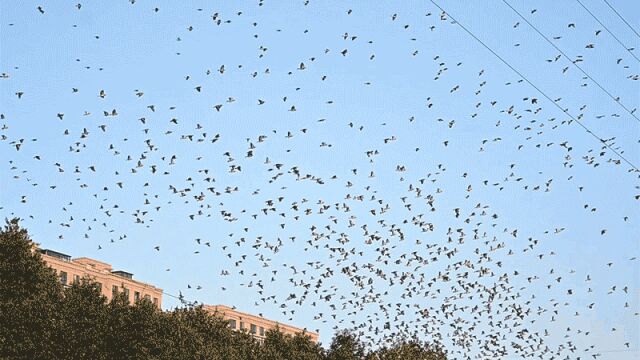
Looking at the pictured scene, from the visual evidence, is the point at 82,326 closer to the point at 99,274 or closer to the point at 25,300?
the point at 25,300

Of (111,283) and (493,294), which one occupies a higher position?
(111,283)

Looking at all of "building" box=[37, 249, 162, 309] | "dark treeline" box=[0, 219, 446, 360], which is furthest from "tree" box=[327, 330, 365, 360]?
"building" box=[37, 249, 162, 309]

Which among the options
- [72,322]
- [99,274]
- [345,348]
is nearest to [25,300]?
[72,322]

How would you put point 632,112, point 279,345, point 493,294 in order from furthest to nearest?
1. point 279,345
2. point 493,294
3. point 632,112

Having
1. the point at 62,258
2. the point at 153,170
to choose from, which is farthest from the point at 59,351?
the point at 62,258

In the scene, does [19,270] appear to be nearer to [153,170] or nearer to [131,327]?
[131,327]

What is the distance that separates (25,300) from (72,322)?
3.45 meters

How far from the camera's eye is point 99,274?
570ft

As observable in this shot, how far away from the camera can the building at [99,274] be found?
16551cm

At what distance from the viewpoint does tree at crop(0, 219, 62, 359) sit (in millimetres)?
67375

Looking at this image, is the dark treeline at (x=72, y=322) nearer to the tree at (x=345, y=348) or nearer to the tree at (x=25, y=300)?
the tree at (x=25, y=300)

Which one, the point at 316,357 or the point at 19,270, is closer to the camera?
the point at 19,270

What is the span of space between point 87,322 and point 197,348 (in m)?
10.6

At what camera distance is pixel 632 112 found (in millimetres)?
37688
